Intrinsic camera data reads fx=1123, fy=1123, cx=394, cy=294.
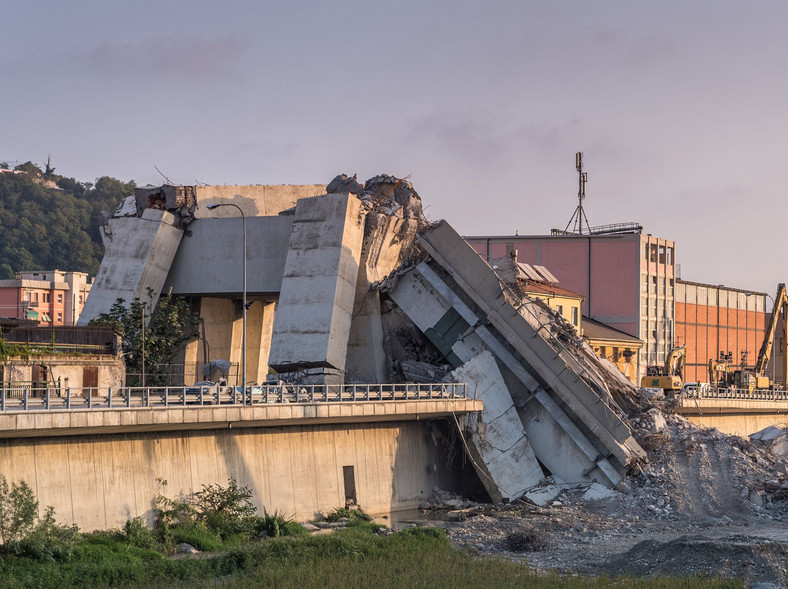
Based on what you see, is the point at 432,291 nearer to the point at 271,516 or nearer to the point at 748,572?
the point at 271,516

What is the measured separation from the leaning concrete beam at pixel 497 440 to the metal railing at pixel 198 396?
1.33m

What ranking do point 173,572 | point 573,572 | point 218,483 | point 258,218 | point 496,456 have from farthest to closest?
point 258,218 < point 496,456 < point 218,483 < point 573,572 < point 173,572

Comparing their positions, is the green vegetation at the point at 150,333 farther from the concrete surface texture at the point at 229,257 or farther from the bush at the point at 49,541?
the bush at the point at 49,541

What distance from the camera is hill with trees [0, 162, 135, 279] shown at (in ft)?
520

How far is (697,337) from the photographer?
93.6m

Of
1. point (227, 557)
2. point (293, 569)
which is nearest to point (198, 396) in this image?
point (227, 557)

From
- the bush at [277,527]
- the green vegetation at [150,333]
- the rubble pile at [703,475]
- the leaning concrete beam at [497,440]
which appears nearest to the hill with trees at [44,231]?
the green vegetation at [150,333]

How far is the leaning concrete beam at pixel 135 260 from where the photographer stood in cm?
5391

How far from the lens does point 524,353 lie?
164ft

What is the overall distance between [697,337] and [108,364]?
6134 cm

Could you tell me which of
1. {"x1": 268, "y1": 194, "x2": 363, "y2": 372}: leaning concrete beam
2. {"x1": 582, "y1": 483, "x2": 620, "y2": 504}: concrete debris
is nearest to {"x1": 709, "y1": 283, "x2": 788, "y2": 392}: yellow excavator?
{"x1": 582, "y1": 483, "x2": 620, "y2": 504}: concrete debris

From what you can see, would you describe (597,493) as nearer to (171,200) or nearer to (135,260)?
(135,260)

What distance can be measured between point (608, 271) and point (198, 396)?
170ft

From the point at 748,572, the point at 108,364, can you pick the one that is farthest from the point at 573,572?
the point at 108,364
